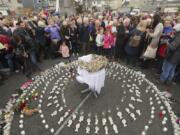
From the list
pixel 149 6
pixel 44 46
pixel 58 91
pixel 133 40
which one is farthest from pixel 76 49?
pixel 149 6

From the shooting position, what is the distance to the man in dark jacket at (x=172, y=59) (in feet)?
19.5

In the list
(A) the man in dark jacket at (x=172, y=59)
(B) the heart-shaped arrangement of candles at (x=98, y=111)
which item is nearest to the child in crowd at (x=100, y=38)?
(B) the heart-shaped arrangement of candles at (x=98, y=111)

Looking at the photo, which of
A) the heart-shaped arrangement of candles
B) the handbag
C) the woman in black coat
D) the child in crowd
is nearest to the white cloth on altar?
the heart-shaped arrangement of candles

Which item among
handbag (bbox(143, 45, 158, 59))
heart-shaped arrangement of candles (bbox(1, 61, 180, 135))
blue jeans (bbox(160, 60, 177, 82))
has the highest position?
handbag (bbox(143, 45, 158, 59))

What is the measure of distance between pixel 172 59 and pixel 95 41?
396 centimetres

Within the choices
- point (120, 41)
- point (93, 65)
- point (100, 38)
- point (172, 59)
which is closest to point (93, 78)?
point (93, 65)

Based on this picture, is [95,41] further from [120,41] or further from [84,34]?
[120,41]

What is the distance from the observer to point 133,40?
7.74 meters

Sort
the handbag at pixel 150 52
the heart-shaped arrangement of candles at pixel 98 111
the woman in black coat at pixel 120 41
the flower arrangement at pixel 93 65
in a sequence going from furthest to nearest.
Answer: the woman in black coat at pixel 120 41
the handbag at pixel 150 52
the flower arrangement at pixel 93 65
the heart-shaped arrangement of candles at pixel 98 111

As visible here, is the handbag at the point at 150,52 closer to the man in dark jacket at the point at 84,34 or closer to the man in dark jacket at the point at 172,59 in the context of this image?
the man in dark jacket at the point at 172,59

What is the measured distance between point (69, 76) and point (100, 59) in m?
1.97

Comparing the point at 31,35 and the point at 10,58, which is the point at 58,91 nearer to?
the point at 10,58

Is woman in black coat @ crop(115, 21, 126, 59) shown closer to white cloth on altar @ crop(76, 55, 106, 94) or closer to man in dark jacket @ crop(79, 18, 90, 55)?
man in dark jacket @ crop(79, 18, 90, 55)

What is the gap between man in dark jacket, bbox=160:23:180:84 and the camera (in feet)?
19.5
